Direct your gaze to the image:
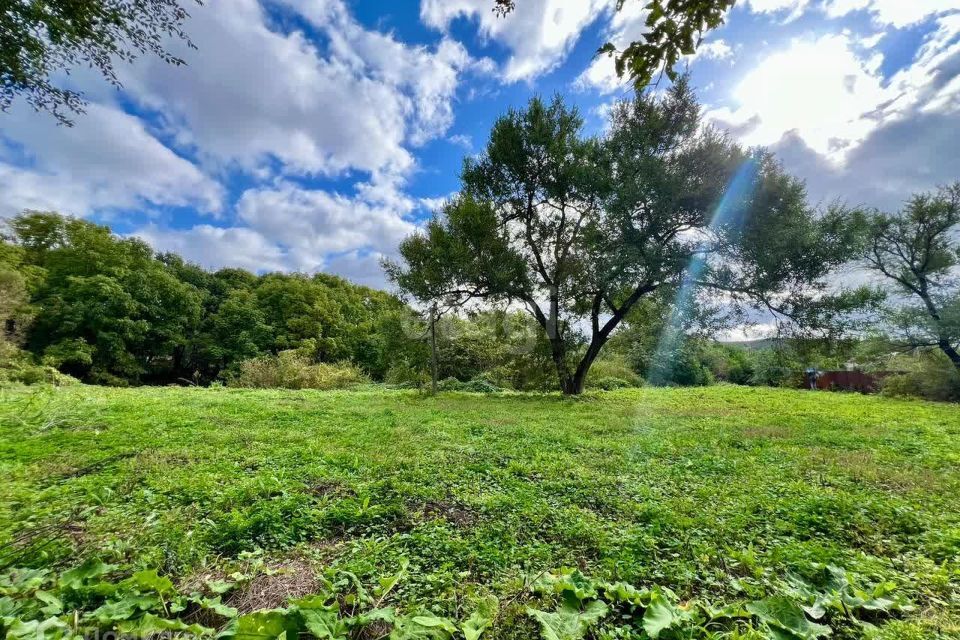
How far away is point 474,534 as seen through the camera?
2678 millimetres

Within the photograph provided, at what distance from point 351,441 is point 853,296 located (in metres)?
13.1

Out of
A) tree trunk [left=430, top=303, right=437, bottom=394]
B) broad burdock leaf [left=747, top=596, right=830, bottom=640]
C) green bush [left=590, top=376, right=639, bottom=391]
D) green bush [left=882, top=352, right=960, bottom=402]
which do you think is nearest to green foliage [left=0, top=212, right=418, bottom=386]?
tree trunk [left=430, top=303, right=437, bottom=394]

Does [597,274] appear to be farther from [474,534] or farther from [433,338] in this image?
[474,534]

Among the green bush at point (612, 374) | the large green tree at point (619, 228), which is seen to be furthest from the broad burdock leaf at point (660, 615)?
the green bush at point (612, 374)

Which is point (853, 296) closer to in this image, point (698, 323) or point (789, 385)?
point (698, 323)

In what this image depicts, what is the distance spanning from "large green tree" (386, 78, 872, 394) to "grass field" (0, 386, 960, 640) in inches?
235

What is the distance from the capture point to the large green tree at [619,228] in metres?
10.2

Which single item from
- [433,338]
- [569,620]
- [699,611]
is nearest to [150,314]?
[433,338]

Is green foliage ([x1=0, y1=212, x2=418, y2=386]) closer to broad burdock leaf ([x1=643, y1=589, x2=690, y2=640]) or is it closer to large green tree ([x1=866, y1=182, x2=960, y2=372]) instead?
broad burdock leaf ([x1=643, y1=589, x2=690, y2=640])

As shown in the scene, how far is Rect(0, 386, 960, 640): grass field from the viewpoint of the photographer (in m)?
1.75

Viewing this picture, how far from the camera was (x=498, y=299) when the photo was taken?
42.9ft

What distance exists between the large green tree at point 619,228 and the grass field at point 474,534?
5975mm

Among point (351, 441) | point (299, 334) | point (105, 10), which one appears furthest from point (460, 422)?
point (299, 334)

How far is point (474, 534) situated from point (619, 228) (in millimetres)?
10221
